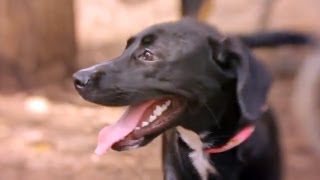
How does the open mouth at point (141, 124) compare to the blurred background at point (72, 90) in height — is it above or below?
above

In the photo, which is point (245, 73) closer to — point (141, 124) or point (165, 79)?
point (165, 79)

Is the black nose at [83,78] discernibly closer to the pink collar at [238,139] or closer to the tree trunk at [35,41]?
the pink collar at [238,139]

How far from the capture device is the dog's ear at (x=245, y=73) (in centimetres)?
299

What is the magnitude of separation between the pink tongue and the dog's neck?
0.16 m

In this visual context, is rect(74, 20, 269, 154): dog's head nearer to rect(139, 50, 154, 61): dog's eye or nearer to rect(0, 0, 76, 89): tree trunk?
rect(139, 50, 154, 61): dog's eye

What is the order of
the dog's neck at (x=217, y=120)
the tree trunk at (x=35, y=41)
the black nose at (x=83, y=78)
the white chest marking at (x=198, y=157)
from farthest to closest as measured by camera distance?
the tree trunk at (x=35, y=41), the white chest marking at (x=198, y=157), the dog's neck at (x=217, y=120), the black nose at (x=83, y=78)

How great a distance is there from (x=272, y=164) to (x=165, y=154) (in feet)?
1.37

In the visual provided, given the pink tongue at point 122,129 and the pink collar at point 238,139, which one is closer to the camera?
the pink tongue at point 122,129

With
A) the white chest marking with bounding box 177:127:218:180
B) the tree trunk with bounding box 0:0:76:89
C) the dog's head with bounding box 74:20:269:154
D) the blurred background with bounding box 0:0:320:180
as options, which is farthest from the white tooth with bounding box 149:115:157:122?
the tree trunk with bounding box 0:0:76:89

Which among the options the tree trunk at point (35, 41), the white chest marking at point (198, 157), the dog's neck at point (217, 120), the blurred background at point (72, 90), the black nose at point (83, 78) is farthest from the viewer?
the tree trunk at point (35, 41)

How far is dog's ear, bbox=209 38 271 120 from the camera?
2.99m

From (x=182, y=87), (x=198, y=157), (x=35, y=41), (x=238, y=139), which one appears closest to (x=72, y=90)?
(x=35, y=41)

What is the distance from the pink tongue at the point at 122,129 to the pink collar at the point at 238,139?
338 mm

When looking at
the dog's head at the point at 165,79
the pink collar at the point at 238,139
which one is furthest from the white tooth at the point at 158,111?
the pink collar at the point at 238,139
